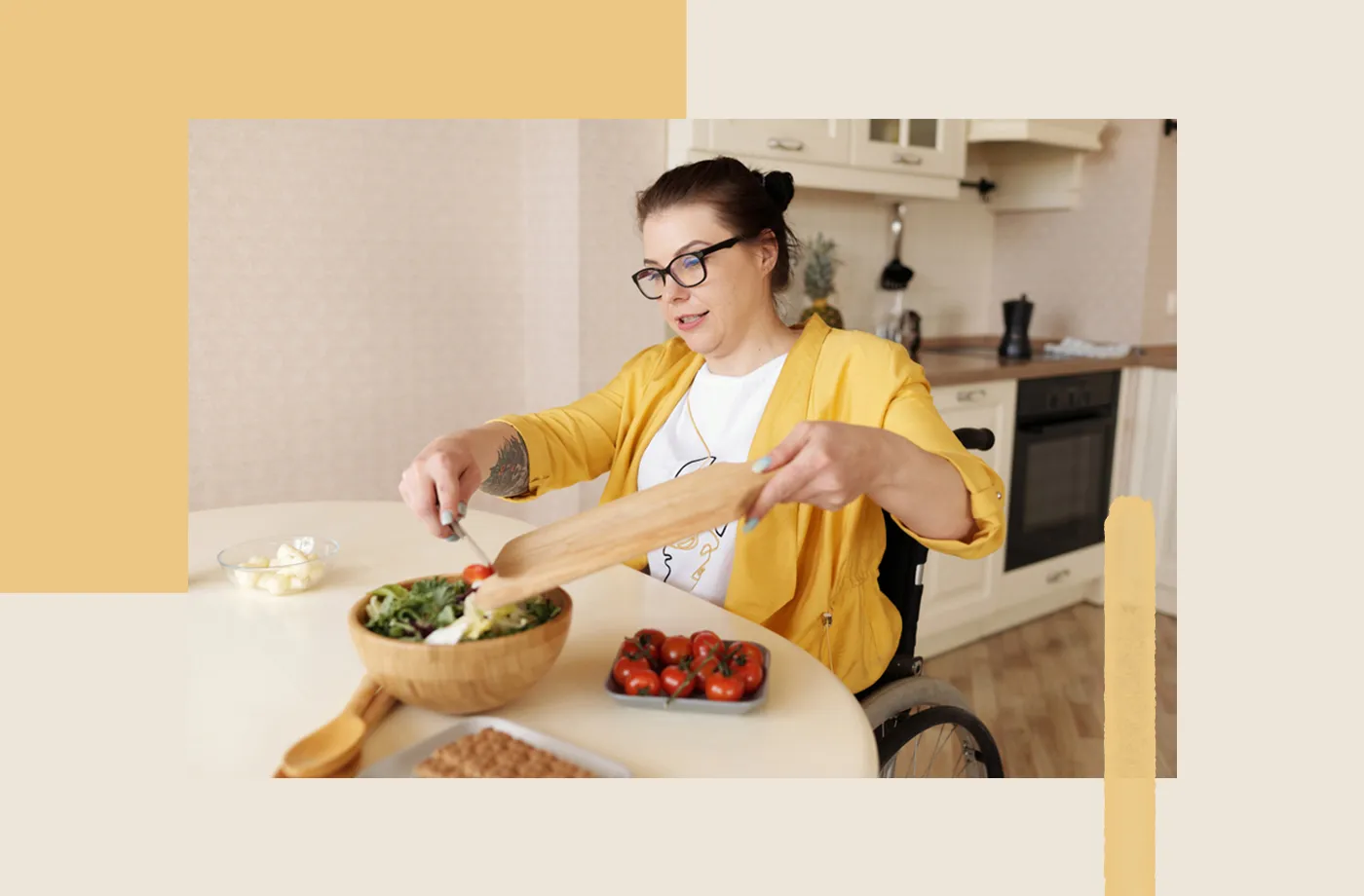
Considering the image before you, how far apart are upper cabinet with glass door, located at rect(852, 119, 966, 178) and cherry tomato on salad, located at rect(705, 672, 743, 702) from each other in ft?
7.46

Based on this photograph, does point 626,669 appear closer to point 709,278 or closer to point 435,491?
point 435,491

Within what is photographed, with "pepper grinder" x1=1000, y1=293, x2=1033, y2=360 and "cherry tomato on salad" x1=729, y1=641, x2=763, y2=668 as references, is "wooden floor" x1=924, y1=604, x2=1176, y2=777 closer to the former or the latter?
"pepper grinder" x1=1000, y1=293, x2=1033, y2=360

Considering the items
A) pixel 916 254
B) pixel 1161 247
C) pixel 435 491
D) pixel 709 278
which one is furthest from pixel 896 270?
pixel 435 491

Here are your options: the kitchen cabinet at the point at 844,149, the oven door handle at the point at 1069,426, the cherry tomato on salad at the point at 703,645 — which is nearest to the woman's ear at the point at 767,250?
the cherry tomato on salad at the point at 703,645

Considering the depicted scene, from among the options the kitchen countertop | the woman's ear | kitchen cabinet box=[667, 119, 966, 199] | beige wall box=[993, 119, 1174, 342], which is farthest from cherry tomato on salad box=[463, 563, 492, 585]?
beige wall box=[993, 119, 1174, 342]

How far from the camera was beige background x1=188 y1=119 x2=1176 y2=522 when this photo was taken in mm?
2348

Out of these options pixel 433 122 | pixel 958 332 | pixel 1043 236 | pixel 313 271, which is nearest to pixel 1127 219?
pixel 1043 236

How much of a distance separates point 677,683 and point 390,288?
1.99m

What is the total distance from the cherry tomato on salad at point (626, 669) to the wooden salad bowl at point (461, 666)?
7cm

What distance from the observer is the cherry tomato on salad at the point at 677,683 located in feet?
2.87

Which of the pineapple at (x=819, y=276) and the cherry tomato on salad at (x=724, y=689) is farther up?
the pineapple at (x=819, y=276)

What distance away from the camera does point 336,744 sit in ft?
2.62

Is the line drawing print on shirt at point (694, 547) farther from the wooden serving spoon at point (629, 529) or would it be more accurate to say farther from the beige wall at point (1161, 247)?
the beige wall at point (1161, 247)

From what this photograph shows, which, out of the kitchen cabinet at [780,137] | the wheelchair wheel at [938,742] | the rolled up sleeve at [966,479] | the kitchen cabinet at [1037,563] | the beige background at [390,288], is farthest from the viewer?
the kitchen cabinet at [1037,563]
